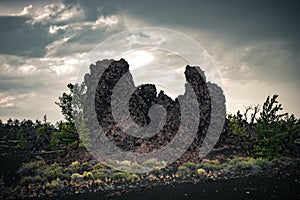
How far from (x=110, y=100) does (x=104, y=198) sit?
20.3 meters

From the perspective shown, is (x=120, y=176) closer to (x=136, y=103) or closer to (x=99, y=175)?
(x=99, y=175)

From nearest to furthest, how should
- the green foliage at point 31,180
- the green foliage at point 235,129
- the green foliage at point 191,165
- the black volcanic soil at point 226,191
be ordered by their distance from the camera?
the black volcanic soil at point 226,191 < the green foliage at point 31,180 < the green foliage at point 191,165 < the green foliage at point 235,129

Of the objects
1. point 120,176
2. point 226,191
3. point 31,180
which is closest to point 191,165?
point 120,176

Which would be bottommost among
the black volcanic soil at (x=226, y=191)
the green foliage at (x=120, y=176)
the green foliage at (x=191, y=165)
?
the black volcanic soil at (x=226, y=191)

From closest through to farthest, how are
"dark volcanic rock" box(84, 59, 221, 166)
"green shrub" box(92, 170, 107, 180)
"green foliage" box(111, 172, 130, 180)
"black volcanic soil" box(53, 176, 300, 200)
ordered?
"black volcanic soil" box(53, 176, 300, 200)
"green shrub" box(92, 170, 107, 180)
"green foliage" box(111, 172, 130, 180)
"dark volcanic rock" box(84, 59, 221, 166)

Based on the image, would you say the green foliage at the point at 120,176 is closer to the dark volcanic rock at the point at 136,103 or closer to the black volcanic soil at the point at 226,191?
the black volcanic soil at the point at 226,191

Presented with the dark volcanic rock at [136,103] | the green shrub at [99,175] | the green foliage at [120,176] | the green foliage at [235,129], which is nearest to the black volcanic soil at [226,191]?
the green foliage at [120,176]

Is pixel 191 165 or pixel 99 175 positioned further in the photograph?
pixel 191 165

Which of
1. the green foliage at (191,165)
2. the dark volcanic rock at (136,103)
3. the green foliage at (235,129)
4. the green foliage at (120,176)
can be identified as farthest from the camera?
the green foliage at (235,129)

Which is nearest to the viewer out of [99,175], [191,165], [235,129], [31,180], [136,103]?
[31,180]

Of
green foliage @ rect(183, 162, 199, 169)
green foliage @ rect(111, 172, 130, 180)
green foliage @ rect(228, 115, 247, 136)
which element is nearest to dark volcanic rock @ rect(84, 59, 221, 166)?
green foliage @ rect(183, 162, 199, 169)

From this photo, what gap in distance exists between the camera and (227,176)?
24938 millimetres

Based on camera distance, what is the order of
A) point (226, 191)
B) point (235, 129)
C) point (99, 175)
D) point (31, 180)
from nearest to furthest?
point (226, 191) < point (31, 180) < point (99, 175) < point (235, 129)

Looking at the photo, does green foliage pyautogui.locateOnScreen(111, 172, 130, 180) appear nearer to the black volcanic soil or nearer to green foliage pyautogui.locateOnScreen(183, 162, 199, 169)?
the black volcanic soil
